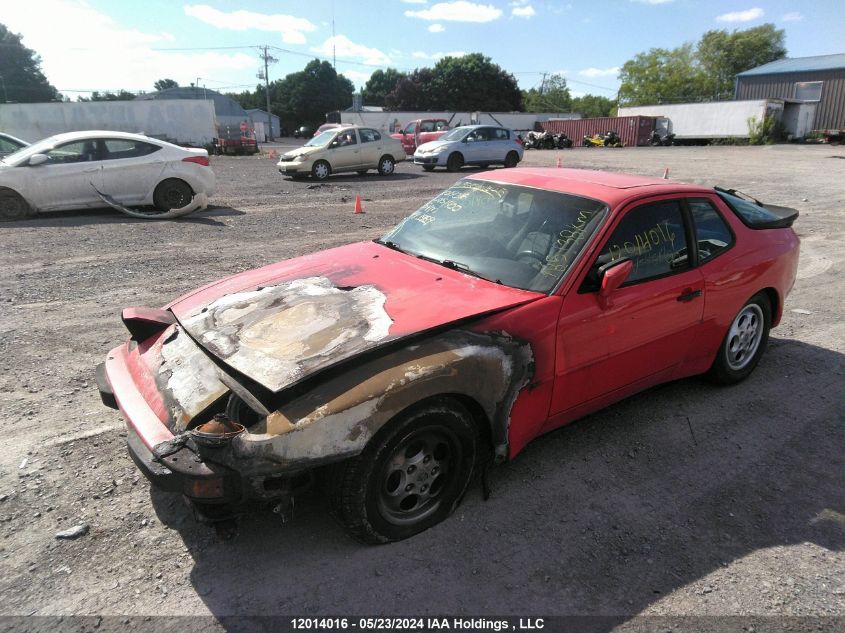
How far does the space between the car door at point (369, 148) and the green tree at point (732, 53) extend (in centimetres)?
7333

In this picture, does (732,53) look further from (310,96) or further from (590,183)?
(590,183)

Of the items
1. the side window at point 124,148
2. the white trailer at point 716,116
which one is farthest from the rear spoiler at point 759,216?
the white trailer at point 716,116

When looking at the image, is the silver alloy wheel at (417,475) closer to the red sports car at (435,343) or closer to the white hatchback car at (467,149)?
the red sports car at (435,343)

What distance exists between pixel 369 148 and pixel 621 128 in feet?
105

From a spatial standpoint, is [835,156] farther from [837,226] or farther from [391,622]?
[391,622]

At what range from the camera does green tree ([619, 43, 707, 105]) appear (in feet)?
247

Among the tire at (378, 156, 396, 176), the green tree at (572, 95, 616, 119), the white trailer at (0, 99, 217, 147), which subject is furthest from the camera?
the green tree at (572, 95, 616, 119)

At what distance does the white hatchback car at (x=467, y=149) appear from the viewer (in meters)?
20.4

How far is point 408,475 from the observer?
258cm

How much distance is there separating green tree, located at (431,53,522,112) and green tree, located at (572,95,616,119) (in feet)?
130

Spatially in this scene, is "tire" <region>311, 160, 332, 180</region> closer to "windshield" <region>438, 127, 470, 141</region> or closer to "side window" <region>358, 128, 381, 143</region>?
"side window" <region>358, 128, 381, 143</region>

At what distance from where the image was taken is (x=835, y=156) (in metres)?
27.4

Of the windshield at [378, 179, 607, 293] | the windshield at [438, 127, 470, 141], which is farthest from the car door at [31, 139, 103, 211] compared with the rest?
the windshield at [438, 127, 470, 141]

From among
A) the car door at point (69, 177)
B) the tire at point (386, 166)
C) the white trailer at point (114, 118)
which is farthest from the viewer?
the white trailer at point (114, 118)
